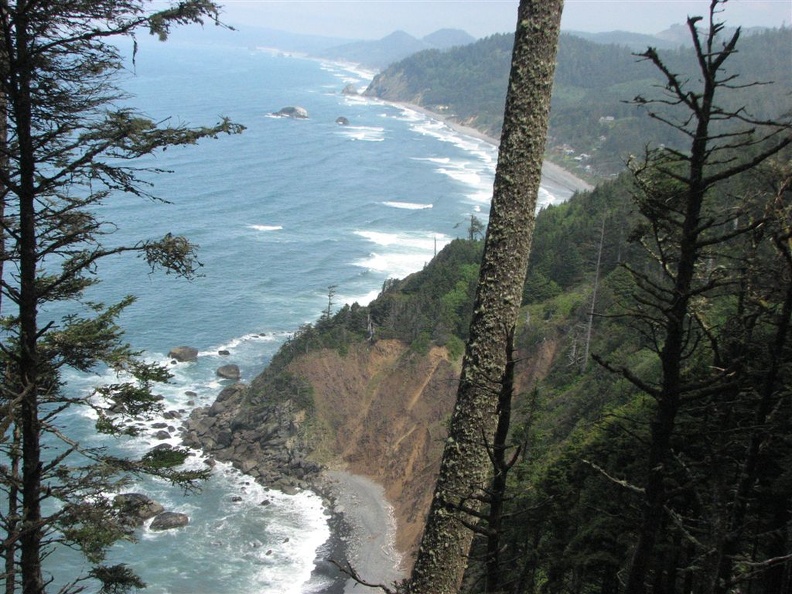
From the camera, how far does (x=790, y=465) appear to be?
8.27 m

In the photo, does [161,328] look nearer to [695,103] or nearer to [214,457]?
[214,457]

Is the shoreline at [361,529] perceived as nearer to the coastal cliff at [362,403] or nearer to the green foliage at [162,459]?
the coastal cliff at [362,403]

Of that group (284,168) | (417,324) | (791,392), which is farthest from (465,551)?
(284,168)

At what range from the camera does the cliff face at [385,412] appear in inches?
1490

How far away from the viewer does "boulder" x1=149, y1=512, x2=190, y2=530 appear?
105ft

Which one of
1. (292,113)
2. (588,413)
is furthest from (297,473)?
(292,113)

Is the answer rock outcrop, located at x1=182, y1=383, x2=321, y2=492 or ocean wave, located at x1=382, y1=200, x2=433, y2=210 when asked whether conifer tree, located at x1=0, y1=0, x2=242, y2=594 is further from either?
ocean wave, located at x1=382, y1=200, x2=433, y2=210

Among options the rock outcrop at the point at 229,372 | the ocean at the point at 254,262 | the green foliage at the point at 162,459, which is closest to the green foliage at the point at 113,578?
the green foliage at the point at 162,459

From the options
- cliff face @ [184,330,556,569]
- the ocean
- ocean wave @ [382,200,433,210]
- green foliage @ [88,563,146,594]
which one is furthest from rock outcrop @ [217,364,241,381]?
ocean wave @ [382,200,433,210]

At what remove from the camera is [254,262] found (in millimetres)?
62844

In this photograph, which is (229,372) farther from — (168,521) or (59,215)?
(59,215)

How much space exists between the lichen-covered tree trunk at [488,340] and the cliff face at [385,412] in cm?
3054

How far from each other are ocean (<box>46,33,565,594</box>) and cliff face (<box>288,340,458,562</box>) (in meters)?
4.91

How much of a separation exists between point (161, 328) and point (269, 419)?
14348mm
